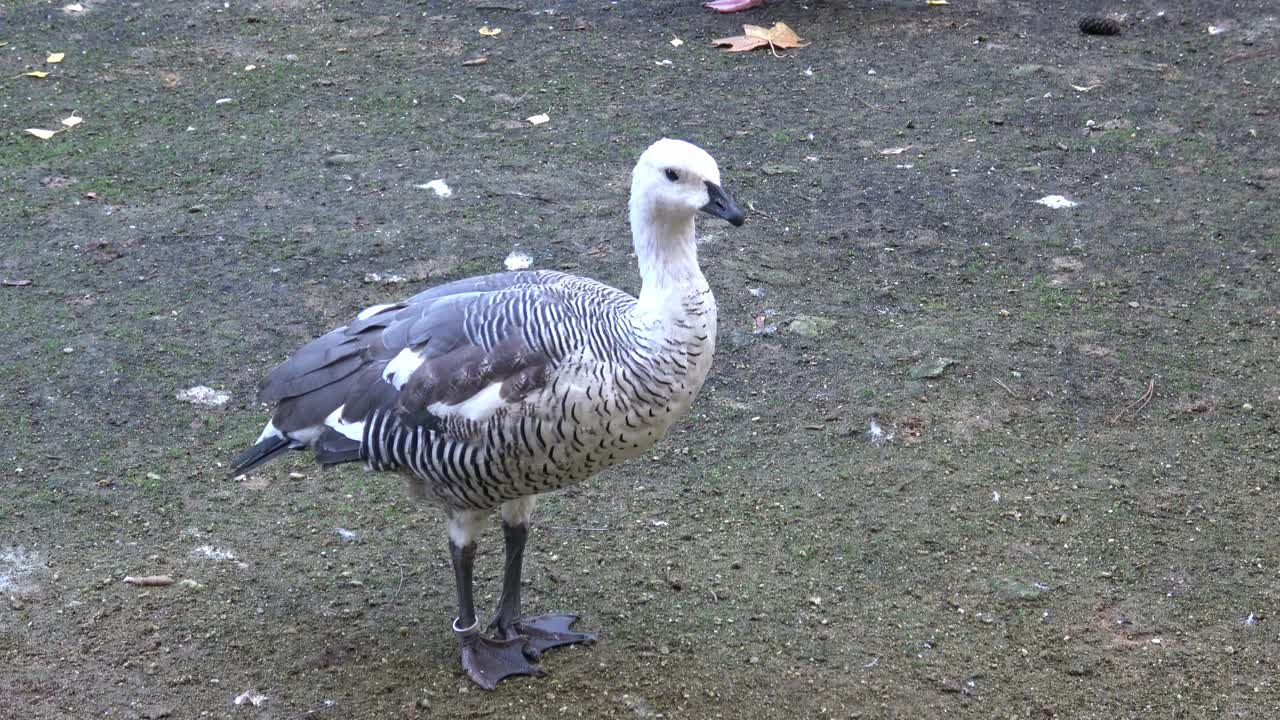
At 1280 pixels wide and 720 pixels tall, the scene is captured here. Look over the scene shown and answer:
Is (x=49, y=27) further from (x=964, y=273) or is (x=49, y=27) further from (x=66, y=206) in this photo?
(x=964, y=273)

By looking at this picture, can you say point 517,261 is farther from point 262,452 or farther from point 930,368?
point 262,452

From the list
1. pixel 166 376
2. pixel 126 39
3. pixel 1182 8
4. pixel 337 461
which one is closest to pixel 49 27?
pixel 126 39

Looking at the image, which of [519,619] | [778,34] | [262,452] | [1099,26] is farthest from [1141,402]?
[778,34]

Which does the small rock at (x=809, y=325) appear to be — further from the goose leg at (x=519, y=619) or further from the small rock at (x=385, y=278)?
the goose leg at (x=519, y=619)

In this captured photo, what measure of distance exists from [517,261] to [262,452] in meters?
2.44

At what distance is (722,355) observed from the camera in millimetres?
5516

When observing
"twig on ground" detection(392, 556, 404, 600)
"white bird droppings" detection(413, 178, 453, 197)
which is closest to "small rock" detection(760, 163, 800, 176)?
"white bird droppings" detection(413, 178, 453, 197)

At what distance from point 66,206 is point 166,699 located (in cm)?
372

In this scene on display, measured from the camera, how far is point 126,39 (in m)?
8.70

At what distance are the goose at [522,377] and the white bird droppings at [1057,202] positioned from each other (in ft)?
11.5

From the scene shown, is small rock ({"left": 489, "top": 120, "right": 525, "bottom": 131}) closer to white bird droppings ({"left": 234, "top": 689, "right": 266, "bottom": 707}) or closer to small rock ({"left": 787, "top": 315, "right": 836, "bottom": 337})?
small rock ({"left": 787, "top": 315, "right": 836, "bottom": 337})

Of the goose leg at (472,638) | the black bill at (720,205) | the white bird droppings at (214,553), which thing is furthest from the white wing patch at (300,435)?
the black bill at (720,205)

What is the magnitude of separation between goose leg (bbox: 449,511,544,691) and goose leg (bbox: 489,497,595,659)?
0.05m

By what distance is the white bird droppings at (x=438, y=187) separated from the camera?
676cm
